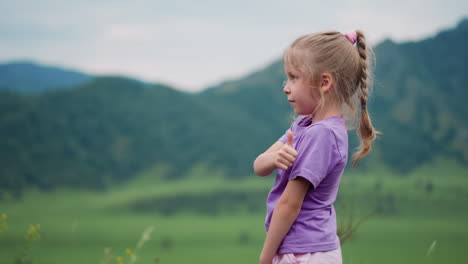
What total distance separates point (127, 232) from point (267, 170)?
77.1 ft

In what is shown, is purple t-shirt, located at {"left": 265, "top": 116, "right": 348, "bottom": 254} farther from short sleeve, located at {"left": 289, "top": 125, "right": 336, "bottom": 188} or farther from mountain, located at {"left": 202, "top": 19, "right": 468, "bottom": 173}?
mountain, located at {"left": 202, "top": 19, "right": 468, "bottom": 173}

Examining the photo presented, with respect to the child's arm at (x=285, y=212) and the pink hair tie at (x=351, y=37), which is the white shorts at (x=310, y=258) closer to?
the child's arm at (x=285, y=212)

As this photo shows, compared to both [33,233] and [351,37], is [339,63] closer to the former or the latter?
[351,37]

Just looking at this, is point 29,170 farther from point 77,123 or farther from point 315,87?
point 315,87

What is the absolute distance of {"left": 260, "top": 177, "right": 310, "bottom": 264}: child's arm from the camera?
77.3 inches

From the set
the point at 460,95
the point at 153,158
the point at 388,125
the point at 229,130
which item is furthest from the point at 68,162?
the point at 460,95

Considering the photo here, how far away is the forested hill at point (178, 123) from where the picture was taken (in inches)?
1094

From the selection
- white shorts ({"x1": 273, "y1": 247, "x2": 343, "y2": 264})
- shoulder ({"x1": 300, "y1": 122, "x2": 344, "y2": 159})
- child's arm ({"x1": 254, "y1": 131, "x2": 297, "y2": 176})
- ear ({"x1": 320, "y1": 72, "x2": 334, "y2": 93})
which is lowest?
white shorts ({"x1": 273, "y1": 247, "x2": 343, "y2": 264})

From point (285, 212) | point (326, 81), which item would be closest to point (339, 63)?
point (326, 81)

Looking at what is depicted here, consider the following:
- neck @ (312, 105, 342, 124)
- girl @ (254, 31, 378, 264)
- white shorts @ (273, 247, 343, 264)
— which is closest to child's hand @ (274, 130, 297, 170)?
girl @ (254, 31, 378, 264)

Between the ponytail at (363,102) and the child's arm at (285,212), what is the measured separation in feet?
1.26

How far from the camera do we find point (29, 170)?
88.7ft

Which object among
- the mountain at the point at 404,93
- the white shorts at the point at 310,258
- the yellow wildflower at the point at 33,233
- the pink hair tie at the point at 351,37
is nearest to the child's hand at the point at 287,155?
the white shorts at the point at 310,258

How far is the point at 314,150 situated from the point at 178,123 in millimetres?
30239
